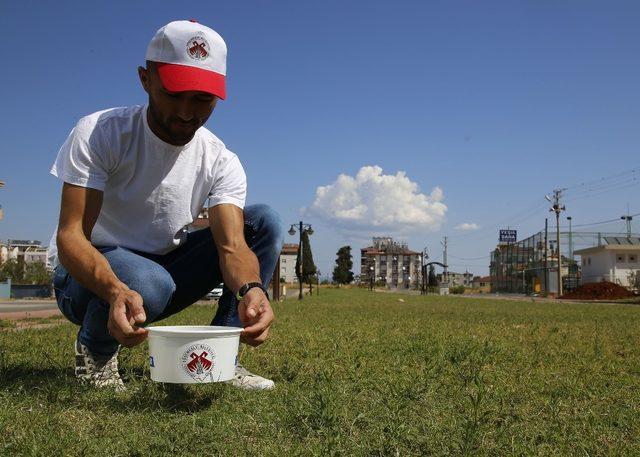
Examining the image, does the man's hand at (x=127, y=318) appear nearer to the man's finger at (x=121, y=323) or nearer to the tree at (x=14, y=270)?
the man's finger at (x=121, y=323)

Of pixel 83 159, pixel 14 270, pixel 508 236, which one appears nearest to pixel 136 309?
pixel 83 159

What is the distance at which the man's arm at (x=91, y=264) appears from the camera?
227 centimetres

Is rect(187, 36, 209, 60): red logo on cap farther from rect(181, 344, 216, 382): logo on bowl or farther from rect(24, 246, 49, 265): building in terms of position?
rect(24, 246, 49, 265): building

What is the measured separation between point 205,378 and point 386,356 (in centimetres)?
220

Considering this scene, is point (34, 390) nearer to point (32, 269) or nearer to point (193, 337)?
point (193, 337)

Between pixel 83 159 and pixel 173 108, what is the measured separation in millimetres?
461

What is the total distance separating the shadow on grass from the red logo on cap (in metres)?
1.42

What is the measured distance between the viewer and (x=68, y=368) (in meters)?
3.62

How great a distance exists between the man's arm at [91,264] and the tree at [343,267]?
113751 millimetres

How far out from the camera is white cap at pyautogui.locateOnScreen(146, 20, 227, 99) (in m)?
2.41

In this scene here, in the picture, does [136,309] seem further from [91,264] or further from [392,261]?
[392,261]

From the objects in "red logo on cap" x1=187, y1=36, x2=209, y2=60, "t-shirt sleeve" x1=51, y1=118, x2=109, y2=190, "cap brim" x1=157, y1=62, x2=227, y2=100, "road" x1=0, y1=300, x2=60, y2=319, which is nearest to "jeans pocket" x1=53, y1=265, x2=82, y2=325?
"t-shirt sleeve" x1=51, y1=118, x2=109, y2=190

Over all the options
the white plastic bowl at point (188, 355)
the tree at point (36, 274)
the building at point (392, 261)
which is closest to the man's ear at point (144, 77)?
the white plastic bowl at point (188, 355)

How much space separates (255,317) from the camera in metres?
2.60
